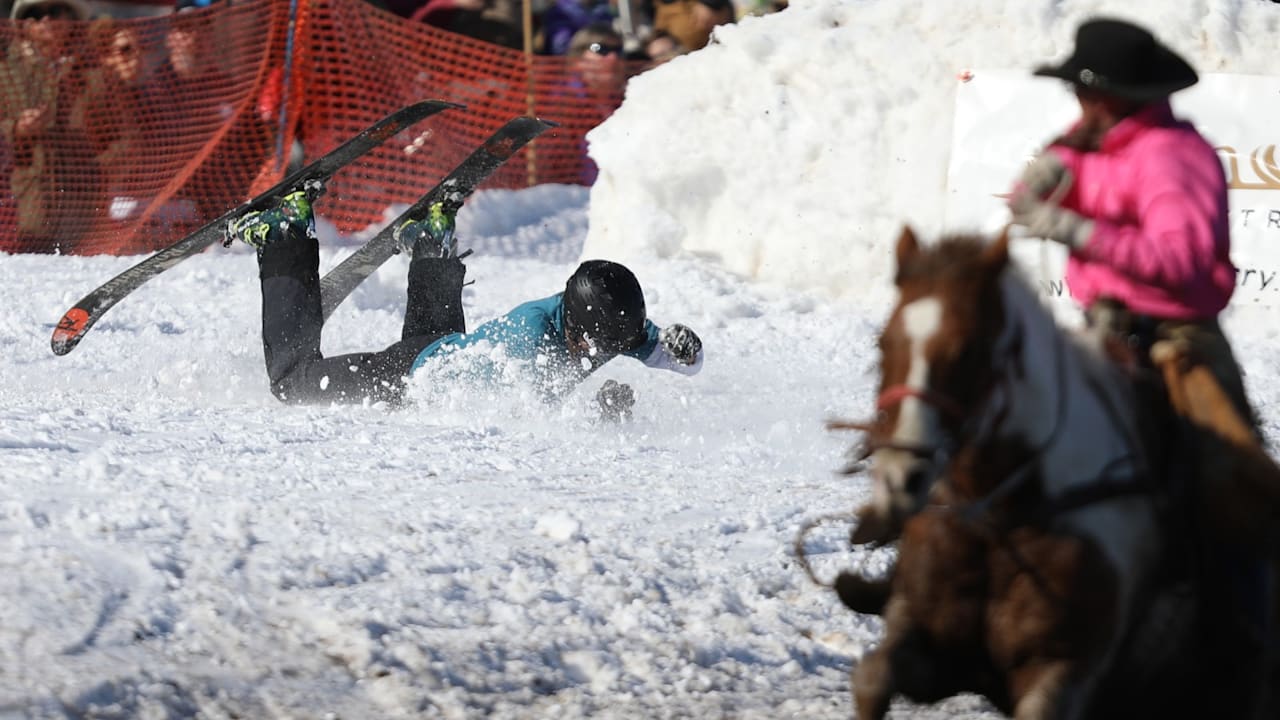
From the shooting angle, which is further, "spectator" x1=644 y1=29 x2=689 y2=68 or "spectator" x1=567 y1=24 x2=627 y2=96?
"spectator" x1=567 y1=24 x2=627 y2=96

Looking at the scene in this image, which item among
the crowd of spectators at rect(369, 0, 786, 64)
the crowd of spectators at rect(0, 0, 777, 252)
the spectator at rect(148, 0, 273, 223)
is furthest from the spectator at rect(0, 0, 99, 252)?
the crowd of spectators at rect(369, 0, 786, 64)

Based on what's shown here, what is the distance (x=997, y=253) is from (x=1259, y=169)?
7528 millimetres

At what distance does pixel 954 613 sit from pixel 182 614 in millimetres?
2273

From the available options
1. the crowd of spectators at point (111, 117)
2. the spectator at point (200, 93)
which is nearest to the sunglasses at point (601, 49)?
the crowd of spectators at point (111, 117)

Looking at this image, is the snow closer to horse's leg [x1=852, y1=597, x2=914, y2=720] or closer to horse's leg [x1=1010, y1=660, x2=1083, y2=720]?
horse's leg [x1=852, y1=597, x2=914, y2=720]

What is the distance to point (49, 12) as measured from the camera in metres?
12.1

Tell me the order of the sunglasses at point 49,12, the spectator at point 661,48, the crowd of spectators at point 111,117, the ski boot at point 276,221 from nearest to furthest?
the ski boot at point 276,221, the crowd of spectators at point 111,117, the sunglasses at point 49,12, the spectator at point 661,48

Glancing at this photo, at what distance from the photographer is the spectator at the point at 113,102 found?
1191 centimetres

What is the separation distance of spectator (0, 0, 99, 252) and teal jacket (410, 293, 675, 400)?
595 centimetres

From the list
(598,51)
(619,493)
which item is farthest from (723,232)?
(619,493)

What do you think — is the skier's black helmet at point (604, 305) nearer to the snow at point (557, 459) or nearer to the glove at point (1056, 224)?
the snow at point (557, 459)

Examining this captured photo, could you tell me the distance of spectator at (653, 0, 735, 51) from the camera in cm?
1249

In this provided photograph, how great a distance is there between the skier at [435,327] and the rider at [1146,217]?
11.3 feet

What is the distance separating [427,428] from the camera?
6730mm
